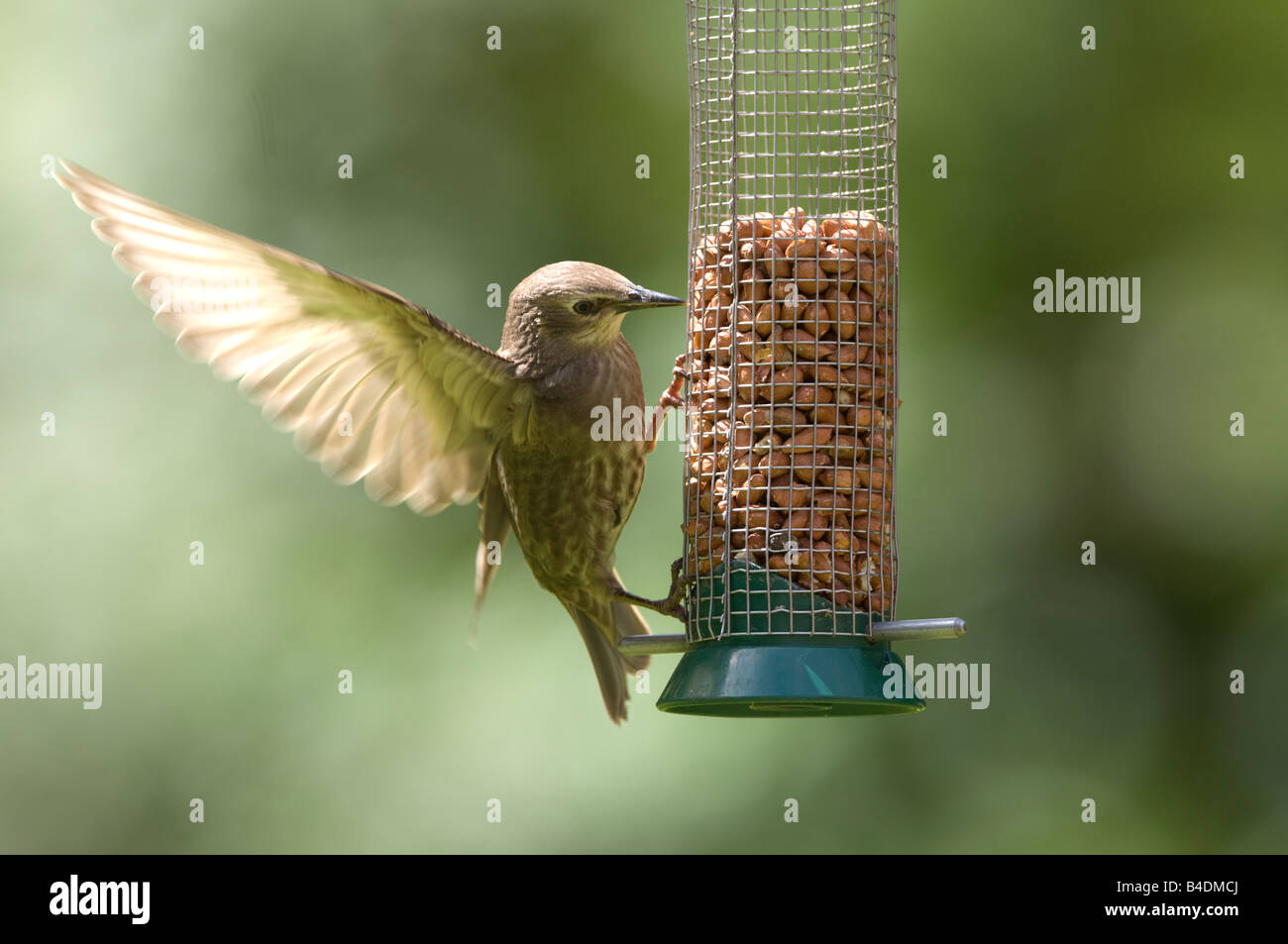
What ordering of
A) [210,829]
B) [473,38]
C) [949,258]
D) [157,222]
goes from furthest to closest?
[473,38] < [949,258] < [210,829] < [157,222]

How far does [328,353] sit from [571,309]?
0.83 m

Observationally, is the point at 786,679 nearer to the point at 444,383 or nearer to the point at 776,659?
→ the point at 776,659

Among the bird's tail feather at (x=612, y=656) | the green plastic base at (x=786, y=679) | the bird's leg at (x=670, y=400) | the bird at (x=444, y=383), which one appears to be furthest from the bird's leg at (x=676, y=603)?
the bird's tail feather at (x=612, y=656)

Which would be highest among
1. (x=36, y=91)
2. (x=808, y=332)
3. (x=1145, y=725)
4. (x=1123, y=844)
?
(x=36, y=91)

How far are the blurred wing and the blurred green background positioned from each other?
96.3 inches

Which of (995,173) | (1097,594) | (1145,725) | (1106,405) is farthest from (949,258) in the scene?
(1145,725)

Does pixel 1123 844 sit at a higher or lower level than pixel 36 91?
lower

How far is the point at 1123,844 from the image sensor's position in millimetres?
8648

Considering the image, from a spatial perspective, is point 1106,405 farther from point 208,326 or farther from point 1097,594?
point 208,326

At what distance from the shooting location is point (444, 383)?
5711 mm

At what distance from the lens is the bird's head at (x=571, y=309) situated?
569 cm

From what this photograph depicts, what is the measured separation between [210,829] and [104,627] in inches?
48.7

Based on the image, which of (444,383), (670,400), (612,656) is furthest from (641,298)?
(612,656)

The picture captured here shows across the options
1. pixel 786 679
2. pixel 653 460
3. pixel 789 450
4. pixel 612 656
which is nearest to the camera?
pixel 786 679
